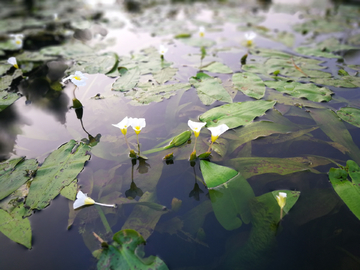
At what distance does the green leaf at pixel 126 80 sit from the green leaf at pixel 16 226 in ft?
4.32

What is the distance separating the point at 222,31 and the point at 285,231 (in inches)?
143

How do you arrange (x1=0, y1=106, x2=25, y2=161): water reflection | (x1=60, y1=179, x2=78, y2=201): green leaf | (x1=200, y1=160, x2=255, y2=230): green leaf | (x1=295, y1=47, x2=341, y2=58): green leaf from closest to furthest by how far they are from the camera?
(x1=200, y1=160, x2=255, y2=230): green leaf
(x1=60, y1=179, x2=78, y2=201): green leaf
(x1=0, y1=106, x2=25, y2=161): water reflection
(x1=295, y1=47, x2=341, y2=58): green leaf

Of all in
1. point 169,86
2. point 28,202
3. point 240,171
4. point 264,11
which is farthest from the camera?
point 264,11

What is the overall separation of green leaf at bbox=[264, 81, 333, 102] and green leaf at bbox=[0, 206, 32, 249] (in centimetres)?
214

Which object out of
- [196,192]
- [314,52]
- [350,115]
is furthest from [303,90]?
[196,192]

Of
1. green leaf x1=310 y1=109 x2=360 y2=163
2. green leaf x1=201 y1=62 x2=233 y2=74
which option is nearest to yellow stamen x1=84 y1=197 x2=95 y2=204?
green leaf x1=310 y1=109 x2=360 y2=163

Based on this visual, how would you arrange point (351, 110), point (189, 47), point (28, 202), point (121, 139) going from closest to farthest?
point (28, 202) → point (121, 139) → point (351, 110) → point (189, 47)

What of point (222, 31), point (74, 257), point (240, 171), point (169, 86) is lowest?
point (74, 257)

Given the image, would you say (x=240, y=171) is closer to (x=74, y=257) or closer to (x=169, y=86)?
(x=74, y=257)

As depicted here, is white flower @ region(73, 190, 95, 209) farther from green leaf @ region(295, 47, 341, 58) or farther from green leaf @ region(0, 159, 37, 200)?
green leaf @ region(295, 47, 341, 58)

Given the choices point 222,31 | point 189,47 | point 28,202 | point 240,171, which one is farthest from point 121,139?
point 222,31

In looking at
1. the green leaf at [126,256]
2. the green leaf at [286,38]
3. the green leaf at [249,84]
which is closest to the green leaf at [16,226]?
the green leaf at [126,256]

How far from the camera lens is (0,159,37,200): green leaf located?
119cm

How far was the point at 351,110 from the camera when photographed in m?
1.63
